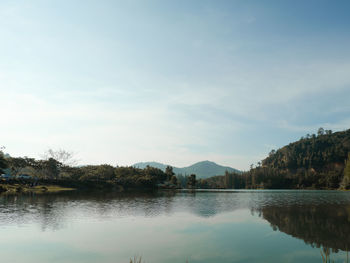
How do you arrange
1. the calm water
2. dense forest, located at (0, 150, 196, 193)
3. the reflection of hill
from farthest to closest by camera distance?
dense forest, located at (0, 150, 196, 193) < the reflection of hill < the calm water

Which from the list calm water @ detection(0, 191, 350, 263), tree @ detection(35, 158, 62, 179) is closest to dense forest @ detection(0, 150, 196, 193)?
tree @ detection(35, 158, 62, 179)

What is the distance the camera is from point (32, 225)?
26422 mm

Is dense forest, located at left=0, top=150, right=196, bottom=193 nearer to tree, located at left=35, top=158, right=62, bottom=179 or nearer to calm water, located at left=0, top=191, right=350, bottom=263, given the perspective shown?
tree, located at left=35, top=158, right=62, bottom=179

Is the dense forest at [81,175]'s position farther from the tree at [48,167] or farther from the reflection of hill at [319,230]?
the reflection of hill at [319,230]

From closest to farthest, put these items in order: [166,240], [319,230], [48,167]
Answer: [166,240] < [319,230] < [48,167]

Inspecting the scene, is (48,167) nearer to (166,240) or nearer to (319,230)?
(166,240)

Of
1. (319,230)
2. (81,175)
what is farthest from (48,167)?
(319,230)

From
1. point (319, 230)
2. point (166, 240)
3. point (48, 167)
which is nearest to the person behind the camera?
point (166, 240)

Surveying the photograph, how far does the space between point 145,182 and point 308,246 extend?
141977 mm

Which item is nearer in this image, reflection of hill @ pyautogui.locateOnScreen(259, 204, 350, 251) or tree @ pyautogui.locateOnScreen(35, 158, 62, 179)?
reflection of hill @ pyautogui.locateOnScreen(259, 204, 350, 251)

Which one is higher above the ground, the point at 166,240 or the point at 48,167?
the point at 48,167

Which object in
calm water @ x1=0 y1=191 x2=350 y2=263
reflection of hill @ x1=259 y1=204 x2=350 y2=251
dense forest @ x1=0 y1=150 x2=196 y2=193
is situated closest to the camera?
calm water @ x1=0 y1=191 x2=350 y2=263

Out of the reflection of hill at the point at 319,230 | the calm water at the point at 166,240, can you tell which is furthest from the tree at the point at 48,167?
the reflection of hill at the point at 319,230

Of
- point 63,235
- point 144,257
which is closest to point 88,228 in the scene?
point 63,235
